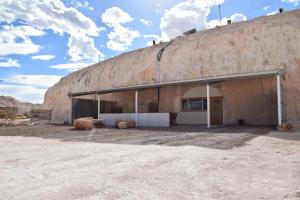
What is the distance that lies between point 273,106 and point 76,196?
17.8m

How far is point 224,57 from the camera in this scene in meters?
25.0

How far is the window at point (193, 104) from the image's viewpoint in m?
20.8

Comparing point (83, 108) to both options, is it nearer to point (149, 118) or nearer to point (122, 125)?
point (149, 118)

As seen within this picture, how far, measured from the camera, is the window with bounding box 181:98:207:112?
20750mm

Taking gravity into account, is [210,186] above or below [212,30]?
below

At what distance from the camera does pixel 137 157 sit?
6336mm

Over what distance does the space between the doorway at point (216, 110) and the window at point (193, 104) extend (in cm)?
74

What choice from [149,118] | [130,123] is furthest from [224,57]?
[130,123]

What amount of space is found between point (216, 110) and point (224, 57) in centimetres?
640

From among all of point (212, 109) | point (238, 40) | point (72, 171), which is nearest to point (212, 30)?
point (238, 40)

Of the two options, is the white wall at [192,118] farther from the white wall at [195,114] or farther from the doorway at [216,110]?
the doorway at [216,110]

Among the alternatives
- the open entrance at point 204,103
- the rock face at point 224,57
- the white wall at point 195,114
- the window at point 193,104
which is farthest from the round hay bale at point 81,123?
the rock face at point 224,57

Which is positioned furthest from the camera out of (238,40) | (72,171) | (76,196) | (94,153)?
(238,40)

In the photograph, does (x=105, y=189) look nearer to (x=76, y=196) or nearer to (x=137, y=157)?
(x=76, y=196)
